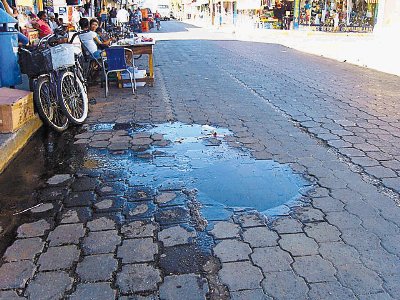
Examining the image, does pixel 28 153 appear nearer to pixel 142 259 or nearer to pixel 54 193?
pixel 54 193

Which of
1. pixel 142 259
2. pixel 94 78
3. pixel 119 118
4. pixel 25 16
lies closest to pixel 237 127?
pixel 119 118

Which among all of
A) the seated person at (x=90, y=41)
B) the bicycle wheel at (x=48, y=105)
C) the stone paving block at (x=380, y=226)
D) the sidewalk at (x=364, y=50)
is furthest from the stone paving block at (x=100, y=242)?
the sidewalk at (x=364, y=50)

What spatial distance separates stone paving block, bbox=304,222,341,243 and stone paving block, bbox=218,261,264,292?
68cm

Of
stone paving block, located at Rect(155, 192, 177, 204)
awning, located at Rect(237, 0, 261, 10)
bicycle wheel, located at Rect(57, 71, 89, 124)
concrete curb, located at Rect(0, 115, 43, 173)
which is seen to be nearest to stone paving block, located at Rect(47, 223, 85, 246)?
stone paving block, located at Rect(155, 192, 177, 204)

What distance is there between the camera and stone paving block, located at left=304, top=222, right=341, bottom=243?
3.40 meters

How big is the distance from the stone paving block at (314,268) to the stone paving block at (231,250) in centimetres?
38

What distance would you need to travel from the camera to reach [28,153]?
5.52 meters

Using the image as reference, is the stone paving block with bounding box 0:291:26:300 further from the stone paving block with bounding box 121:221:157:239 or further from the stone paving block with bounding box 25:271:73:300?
the stone paving block with bounding box 121:221:157:239

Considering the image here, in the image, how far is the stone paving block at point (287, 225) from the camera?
3527 mm

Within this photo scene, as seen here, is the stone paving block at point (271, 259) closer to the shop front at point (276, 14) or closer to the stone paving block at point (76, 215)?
the stone paving block at point (76, 215)

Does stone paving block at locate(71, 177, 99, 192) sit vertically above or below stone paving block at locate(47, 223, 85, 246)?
above

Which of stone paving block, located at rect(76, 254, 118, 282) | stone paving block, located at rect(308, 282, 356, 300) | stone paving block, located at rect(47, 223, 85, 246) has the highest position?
stone paving block, located at rect(47, 223, 85, 246)

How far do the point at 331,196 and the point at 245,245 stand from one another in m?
1.29

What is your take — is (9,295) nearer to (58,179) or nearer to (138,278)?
(138,278)
